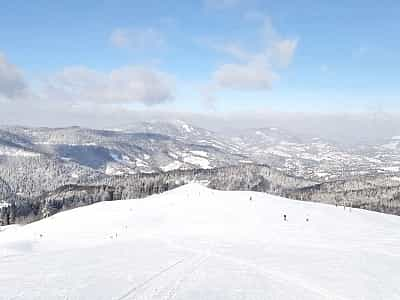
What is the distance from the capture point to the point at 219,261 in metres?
28.8

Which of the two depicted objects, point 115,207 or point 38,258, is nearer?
point 38,258

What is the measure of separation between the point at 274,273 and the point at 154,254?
37.0 feet

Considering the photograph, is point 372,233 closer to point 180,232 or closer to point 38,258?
point 180,232

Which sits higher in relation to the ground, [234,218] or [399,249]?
[399,249]

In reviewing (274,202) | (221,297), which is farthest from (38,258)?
(274,202)

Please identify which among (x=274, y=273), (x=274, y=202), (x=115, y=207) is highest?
(x=274, y=273)

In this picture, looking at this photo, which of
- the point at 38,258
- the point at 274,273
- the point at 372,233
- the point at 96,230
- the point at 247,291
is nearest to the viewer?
the point at 247,291

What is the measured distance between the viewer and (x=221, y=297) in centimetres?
1920

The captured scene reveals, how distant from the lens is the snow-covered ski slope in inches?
803

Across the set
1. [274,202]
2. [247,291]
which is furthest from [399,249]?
[274,202]

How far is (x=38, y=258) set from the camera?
30344 millimetres

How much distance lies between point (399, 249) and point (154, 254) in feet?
79.7

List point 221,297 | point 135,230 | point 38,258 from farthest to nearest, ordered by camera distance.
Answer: point 135,230
point 38,258
point 221,297

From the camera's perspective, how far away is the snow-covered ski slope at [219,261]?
2039cm
